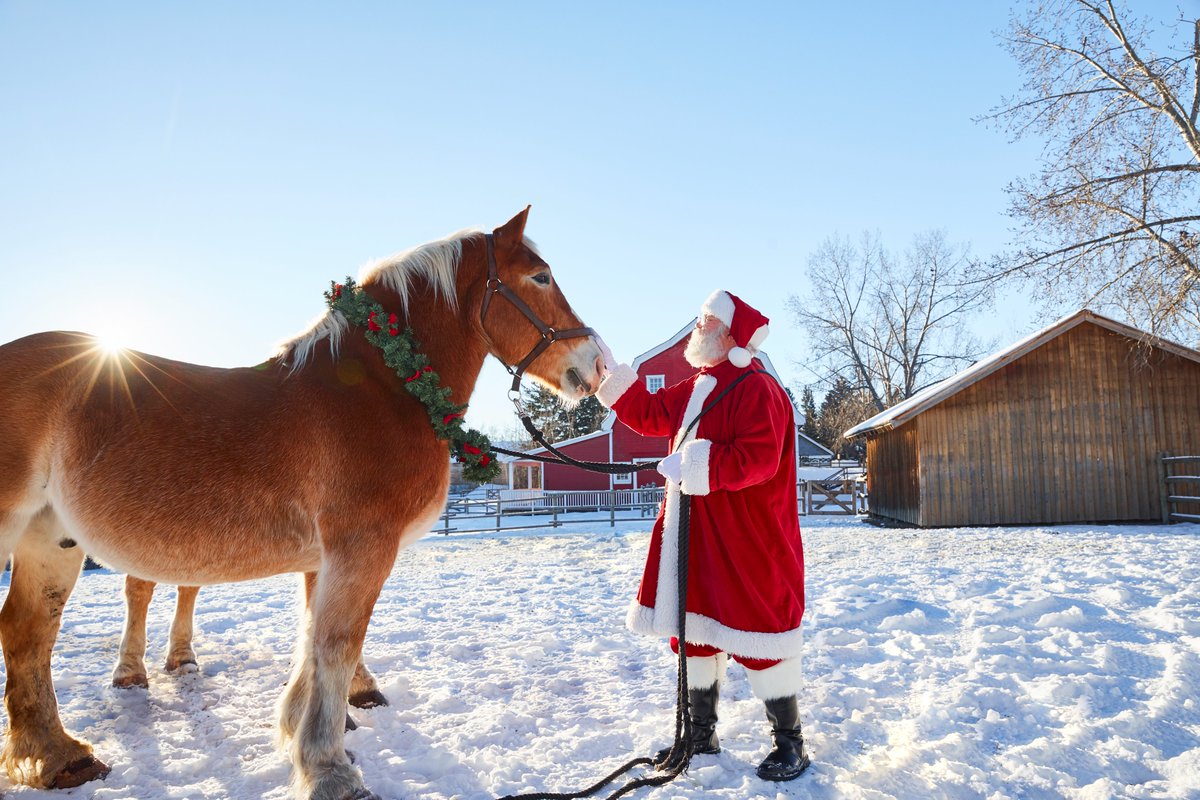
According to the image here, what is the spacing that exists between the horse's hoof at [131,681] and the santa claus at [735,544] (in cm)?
333

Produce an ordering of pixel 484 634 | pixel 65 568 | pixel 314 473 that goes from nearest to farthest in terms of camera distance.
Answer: pixel 314 473
pixel 65 568
pixel 484 634

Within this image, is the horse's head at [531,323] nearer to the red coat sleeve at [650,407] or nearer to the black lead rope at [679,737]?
the red coat sleeve at [650,407]

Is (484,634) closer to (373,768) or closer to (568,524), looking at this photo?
(373,768)

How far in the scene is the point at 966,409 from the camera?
49.0 feet

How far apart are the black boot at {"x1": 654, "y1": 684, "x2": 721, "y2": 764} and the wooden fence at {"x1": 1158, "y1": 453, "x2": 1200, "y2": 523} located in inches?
620

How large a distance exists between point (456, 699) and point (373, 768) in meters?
0.94

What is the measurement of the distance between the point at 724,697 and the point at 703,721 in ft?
2.73

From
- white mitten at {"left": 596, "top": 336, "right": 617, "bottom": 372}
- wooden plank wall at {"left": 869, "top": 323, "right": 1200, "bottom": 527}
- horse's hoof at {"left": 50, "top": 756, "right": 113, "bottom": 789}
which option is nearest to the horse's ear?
white mitten at {"left": 596, "top": 336, "right": 617, "bottom": 372}

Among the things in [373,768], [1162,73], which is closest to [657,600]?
[373,768]

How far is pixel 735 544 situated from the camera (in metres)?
2.96

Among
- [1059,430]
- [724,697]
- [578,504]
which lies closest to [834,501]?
[1059,430]

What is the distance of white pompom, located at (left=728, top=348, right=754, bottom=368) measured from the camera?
3.26 meters

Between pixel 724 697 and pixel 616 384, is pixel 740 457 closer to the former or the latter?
pixel 616 384

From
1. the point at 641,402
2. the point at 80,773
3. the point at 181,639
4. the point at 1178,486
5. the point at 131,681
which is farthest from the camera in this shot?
the point at 1178,486
